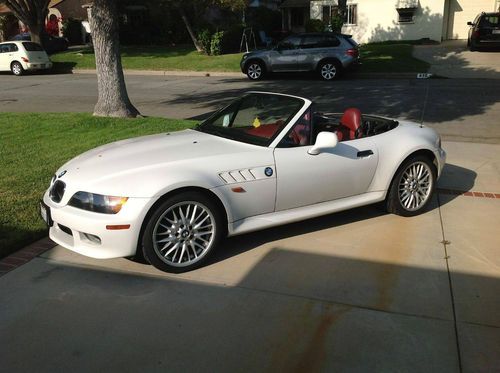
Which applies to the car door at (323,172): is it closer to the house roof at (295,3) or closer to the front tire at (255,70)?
the front tire at (255,70)

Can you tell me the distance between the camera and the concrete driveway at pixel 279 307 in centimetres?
307

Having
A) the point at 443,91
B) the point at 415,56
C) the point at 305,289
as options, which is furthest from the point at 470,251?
the point at 415,56

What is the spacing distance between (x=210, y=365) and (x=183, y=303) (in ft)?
2.37

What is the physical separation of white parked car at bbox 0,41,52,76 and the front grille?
21357mm

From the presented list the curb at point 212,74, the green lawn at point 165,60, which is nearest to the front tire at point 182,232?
the curb at point 212,74

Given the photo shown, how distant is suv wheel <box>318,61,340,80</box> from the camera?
18.0 metres

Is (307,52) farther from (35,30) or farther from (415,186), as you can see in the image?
(35,30)

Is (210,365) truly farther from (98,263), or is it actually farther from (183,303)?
(98,263)

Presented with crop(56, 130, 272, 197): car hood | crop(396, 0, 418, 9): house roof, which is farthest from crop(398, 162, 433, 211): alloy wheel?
crop(396, 0, 418, 9): house roof

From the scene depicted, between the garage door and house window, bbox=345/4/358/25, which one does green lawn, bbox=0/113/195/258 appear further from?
the garage door

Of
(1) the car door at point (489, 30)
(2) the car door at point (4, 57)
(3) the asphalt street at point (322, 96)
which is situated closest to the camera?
(3) the asphalt street at point (322, 96)

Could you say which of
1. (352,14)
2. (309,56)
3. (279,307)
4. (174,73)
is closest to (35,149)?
(279,307)

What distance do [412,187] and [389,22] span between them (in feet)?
88.0

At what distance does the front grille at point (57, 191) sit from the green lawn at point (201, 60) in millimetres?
16748
